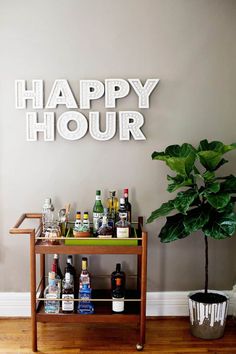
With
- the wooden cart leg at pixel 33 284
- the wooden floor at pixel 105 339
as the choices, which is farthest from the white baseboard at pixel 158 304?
the wooden cart leg at pixel 33 284

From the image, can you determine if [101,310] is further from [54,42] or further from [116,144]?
[54,42]

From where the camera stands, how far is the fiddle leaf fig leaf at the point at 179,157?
312 cm

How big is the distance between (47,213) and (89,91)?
0.85 meters

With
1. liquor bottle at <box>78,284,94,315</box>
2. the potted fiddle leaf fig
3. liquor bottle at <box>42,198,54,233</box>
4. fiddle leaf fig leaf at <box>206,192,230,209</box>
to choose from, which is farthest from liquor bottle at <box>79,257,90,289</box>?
fiddle leaf fig leaf at <box>206,192,230,209</box>

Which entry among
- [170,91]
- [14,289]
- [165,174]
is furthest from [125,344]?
[170,91]

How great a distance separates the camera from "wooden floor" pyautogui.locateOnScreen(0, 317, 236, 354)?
3215 mm

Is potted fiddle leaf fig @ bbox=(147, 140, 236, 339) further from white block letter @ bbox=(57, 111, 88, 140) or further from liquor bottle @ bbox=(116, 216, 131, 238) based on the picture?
white block letter @ bbox=(57, 111, 88, 140)

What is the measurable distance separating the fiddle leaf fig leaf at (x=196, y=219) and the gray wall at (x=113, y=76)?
410 mm

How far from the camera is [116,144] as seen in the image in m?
3.52

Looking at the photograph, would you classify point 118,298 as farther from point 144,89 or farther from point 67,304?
point 144,89

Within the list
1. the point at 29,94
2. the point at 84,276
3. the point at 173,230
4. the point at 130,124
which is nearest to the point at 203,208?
the point at 173,230

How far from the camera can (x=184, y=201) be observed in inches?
123

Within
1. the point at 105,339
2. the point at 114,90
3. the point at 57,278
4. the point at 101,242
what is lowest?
the point at 105,339

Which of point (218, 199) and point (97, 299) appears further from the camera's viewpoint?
point (97, 299)
